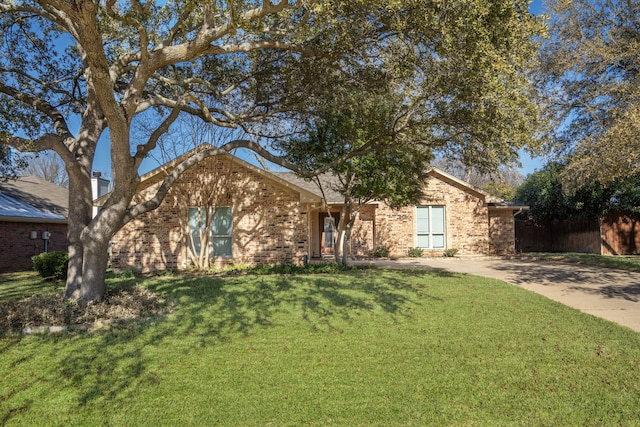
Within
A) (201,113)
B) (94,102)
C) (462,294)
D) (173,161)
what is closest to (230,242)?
(173,161)

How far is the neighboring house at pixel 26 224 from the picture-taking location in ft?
55.6

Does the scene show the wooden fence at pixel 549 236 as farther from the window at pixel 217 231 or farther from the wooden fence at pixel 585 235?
the window at pixel 217 231

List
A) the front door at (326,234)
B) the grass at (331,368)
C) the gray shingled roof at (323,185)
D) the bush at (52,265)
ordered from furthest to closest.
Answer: the front door at (326,234), the gray shingled roof at (323,185), the bush at (52,265), the grass at (331,368)

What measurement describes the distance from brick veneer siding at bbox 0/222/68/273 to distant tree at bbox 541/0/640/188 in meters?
20.0

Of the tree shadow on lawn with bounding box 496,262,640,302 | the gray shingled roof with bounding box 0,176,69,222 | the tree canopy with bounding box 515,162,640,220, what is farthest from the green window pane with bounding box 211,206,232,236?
the tree canopy with bounding box 515,162,640,220

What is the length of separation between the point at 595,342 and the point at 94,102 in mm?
9812

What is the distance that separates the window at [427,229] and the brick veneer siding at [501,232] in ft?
9.66

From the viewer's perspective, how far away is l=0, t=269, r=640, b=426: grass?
416 centimetres

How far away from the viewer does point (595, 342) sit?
20.4 feet

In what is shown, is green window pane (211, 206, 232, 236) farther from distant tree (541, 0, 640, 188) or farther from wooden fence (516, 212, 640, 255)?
wooden fence (516, 212, 640, 255)

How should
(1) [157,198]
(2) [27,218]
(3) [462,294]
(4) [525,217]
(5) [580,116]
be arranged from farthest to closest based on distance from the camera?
1. (4) [525,217]
2. (2) [27,218]
3. (5) [580,116]
4. (3) [462,294]
5. (1) [157,198]

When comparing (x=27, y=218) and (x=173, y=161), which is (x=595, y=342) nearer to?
(x=173, y=161)

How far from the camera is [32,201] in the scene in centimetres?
2016

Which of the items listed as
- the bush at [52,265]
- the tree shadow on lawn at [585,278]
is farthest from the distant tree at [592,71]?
the bush at [52,265]
